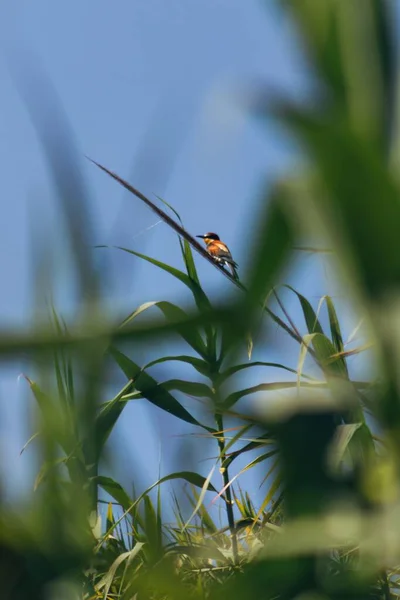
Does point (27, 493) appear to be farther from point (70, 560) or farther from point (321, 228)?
point (321, 228)

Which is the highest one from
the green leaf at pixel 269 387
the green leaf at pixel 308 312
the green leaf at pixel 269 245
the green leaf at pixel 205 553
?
the green leaf at pixel 308 312

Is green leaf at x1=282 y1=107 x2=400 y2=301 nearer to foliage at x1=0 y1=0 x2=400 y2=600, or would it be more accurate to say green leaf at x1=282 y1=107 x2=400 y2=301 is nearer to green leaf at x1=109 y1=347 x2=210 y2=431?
foliage at x1=0 y1=0 x2=400 y2=600

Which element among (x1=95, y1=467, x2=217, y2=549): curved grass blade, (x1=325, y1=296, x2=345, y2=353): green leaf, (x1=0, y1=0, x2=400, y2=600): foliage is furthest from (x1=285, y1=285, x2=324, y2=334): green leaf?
(x1=0, y1=0, x2=400, y2=600): foliage

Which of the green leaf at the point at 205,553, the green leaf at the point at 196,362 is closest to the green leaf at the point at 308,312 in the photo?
the green leaf at the point at 196,362

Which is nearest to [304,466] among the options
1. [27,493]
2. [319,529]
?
[319,529]

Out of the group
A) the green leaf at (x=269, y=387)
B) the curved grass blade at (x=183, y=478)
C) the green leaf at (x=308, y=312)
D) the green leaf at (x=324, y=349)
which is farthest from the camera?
the green leaf at (x=308, y=312)

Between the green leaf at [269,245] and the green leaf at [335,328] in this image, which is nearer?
the green leaf at [269,245]

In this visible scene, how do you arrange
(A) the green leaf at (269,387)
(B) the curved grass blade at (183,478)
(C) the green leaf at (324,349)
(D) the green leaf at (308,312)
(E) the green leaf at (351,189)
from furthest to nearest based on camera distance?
1. (D) the green leaf at (308,312)
2. (C) the green leaf at (324,349)
3. (A) the green leaf at (269,387)
4. (B) the curved grass blade at (183,478)
5. (E) the green leaf at (351,189)

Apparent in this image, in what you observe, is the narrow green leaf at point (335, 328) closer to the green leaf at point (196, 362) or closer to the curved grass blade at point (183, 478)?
the green leaf at point (196, 362)
